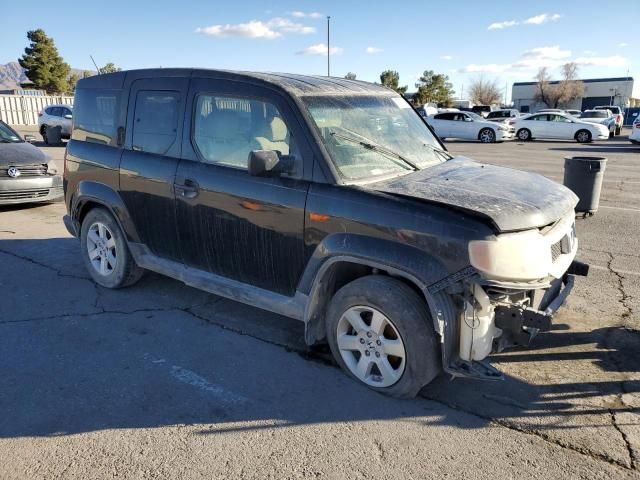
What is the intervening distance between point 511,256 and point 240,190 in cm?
194

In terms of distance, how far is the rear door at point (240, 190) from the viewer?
362cm

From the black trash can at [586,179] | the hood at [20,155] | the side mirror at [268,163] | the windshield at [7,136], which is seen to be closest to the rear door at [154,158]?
the side mirror at [268,163]

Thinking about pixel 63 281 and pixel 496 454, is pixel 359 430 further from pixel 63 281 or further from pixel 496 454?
pixel 63 281

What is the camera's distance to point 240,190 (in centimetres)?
384

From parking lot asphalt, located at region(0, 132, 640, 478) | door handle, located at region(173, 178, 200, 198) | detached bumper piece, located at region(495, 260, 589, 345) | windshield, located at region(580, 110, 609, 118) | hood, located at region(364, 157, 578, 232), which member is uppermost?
windshield, located at region(580, 110, 609, 118)

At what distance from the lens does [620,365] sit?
3.76m

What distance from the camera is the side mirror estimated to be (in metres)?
3.44

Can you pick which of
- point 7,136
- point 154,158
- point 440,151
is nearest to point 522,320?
point 440,151

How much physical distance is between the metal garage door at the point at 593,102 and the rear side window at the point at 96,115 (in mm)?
78660

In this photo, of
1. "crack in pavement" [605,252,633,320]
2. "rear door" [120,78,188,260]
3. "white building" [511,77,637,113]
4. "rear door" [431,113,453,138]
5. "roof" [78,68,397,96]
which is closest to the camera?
"roof" [78,68,397,96]

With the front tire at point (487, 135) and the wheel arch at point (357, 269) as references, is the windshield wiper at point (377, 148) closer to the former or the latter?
the wheel arch at point (357, 269)

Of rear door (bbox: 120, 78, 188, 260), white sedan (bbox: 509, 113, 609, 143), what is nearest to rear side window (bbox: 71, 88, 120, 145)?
rear door (bbox: 120, 78, 188, 260)

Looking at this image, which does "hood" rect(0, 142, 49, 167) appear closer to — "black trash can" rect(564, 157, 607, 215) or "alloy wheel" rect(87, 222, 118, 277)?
"alloy wheel" rect(87, 222, 118, 277)

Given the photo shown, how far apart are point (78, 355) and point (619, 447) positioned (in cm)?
363
